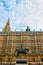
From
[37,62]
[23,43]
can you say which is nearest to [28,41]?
[23,43]

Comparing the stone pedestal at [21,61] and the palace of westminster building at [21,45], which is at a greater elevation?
the palace of westminster building at [21,45]

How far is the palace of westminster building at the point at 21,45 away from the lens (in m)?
44.8

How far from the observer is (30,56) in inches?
1769

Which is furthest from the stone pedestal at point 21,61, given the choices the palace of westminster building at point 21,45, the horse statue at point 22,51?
the horse statue at point 22,51

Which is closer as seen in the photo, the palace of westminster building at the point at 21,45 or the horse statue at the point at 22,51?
the palace of westminster building at the point at 21,45

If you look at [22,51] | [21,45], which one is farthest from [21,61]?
[21,45]

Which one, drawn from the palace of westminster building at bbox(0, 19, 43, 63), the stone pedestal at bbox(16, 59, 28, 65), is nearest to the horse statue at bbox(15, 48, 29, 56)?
the palace of westminster building at bbox(0, 19, 43, 63)

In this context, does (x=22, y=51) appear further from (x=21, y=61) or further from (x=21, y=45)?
(x=21, y=61)

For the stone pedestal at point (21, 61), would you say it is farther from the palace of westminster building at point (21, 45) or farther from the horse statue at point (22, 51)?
the horse statue at point (22, 51)

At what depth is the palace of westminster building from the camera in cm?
4481

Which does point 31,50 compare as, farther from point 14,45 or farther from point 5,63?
point 5,63

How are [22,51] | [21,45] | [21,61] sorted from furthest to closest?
[21,45]
[22,51]
[21,61]

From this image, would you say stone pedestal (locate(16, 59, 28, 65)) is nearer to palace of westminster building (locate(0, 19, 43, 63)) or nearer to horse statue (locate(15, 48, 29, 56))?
palace of westminster building (locate(0, 19, 43, 63))

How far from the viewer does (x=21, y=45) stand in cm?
4806
